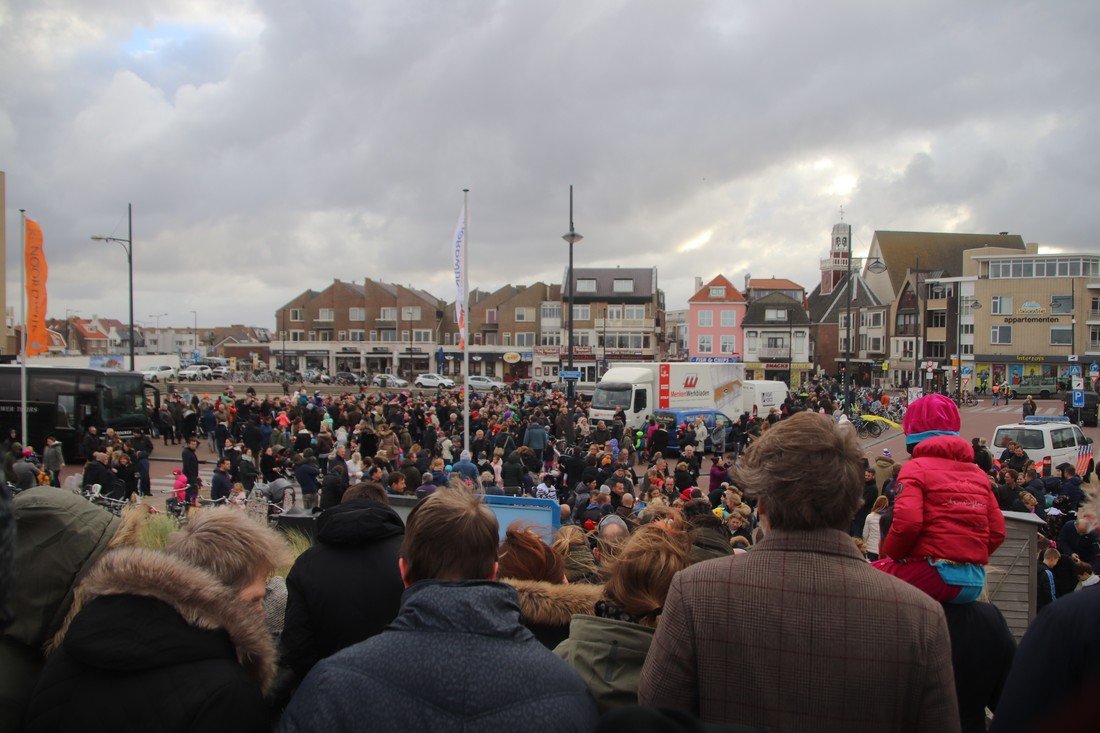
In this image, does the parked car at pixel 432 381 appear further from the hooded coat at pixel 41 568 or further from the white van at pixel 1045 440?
the hooded coat at pixel 41 568

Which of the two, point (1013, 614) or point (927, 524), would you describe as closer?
point (927, 524)

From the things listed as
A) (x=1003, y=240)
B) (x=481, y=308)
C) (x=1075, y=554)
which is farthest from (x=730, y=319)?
(x=1075, y=554)

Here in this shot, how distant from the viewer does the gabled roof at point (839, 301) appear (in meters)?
76.7

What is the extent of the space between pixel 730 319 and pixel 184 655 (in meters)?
73.5

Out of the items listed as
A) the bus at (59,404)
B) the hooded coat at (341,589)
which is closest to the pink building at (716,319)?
the bus at (59,404)

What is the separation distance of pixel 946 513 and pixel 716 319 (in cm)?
7176

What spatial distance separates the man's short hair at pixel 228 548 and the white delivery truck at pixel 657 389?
2519 centimetres

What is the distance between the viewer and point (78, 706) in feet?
6.07

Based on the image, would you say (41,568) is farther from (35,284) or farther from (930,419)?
(35,284)

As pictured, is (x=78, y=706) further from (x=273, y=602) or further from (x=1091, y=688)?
(x=1091, y=688)

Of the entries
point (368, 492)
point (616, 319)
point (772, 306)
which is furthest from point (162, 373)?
point (368, 492)

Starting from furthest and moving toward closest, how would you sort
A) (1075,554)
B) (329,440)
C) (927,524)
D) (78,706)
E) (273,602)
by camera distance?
1. (329,440)
2. (1075,554)
3. (273,602)
4. (927,524)
5. (78,706)

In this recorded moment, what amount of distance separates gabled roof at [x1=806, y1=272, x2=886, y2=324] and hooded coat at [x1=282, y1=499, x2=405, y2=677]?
7788 centimetres

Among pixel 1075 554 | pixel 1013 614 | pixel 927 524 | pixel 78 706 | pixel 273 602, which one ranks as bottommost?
pixel 1075 554
